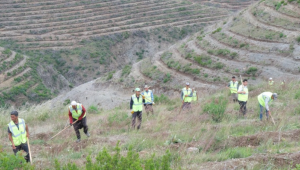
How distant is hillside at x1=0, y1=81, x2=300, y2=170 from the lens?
6.21 metres

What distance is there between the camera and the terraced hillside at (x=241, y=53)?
2212 centimetres

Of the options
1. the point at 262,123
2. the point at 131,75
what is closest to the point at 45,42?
the point at 131,75

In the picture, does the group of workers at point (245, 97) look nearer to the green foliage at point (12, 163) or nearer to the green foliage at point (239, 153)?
the green foliage at point (239, 153)

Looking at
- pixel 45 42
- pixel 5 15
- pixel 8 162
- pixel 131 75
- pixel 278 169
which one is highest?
pixel 5 15

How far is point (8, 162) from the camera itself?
17.9 ft

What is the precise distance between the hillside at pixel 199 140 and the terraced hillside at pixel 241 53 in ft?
28.4

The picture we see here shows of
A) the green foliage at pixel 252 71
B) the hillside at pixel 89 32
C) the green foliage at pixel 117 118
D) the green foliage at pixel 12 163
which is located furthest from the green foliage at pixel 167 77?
the green foliage at pixel 12 163

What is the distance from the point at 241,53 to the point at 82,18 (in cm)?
3214

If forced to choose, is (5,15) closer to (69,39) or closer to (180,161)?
(69,39)

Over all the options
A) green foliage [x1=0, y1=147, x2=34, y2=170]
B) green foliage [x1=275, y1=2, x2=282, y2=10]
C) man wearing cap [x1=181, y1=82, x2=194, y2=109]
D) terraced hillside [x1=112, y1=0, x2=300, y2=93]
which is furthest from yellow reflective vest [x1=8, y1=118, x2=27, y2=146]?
green foliage [x1=275, y1=2, x2=282, y2=10]

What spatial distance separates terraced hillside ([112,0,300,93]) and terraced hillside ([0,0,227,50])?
2062 cm

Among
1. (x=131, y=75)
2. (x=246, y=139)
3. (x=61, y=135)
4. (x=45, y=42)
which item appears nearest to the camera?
(x=246, y=139)

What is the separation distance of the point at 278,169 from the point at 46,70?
3624cm

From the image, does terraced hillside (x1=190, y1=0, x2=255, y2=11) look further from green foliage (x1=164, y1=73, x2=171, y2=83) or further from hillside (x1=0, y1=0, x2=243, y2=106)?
green foliage (x1=164, y1=73, x2=171, y2=83)
